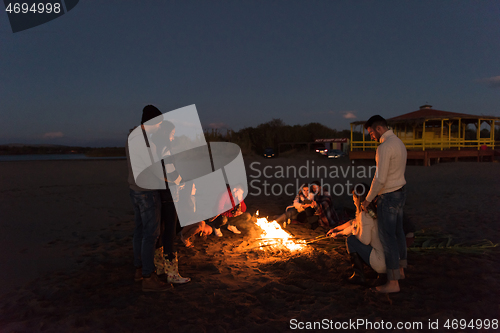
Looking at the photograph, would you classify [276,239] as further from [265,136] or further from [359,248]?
[265,136]

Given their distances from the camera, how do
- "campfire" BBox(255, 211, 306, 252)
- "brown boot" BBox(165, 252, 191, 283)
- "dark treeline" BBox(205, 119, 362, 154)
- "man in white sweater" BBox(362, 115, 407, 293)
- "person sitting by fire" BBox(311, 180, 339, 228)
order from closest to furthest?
"man in white sweater" BBox(362, 115, 407, 293) → "brown boot" BBox(165, 252, 191, 283) → "campfire" BBox(255, 211, 306, 252) → "person sitting by fire" BBox(311, 180, 339, 228) → "dark treeline" BBox(205, 119, 362, 154)

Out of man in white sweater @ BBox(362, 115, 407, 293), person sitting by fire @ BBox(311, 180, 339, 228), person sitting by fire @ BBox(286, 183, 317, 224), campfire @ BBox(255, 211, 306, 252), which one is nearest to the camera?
man in white sweater @ BBox(362, 115, 407, 293)

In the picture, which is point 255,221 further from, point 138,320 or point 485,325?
point 485,325

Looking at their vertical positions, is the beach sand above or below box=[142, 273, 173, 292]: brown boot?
below

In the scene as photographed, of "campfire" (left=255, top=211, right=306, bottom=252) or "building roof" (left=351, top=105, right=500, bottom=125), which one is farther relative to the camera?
"building roof" (left=351, top=105, right=500, bottom=125)

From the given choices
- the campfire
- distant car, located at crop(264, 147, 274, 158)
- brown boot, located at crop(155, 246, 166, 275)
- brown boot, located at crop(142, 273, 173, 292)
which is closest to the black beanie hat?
brown boot, located at crop(155, 246, 166, 275)

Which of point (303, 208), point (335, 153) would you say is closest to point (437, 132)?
point (335, 153)

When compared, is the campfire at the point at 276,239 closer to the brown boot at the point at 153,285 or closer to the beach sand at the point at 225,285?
the beach sand at the point at 225,285

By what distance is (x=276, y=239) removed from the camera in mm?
4609

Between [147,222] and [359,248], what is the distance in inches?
92.0

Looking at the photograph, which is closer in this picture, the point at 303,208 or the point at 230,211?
the point at 230,211

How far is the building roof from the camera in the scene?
57.9 feet

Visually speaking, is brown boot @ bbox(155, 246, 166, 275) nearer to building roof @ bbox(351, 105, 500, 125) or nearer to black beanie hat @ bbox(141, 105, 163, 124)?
black beanie hat @ bbox(141, 105, 163, 124)

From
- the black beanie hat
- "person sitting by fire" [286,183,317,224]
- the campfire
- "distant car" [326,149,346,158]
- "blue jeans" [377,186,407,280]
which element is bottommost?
"distant car" [326,149,346,158]
